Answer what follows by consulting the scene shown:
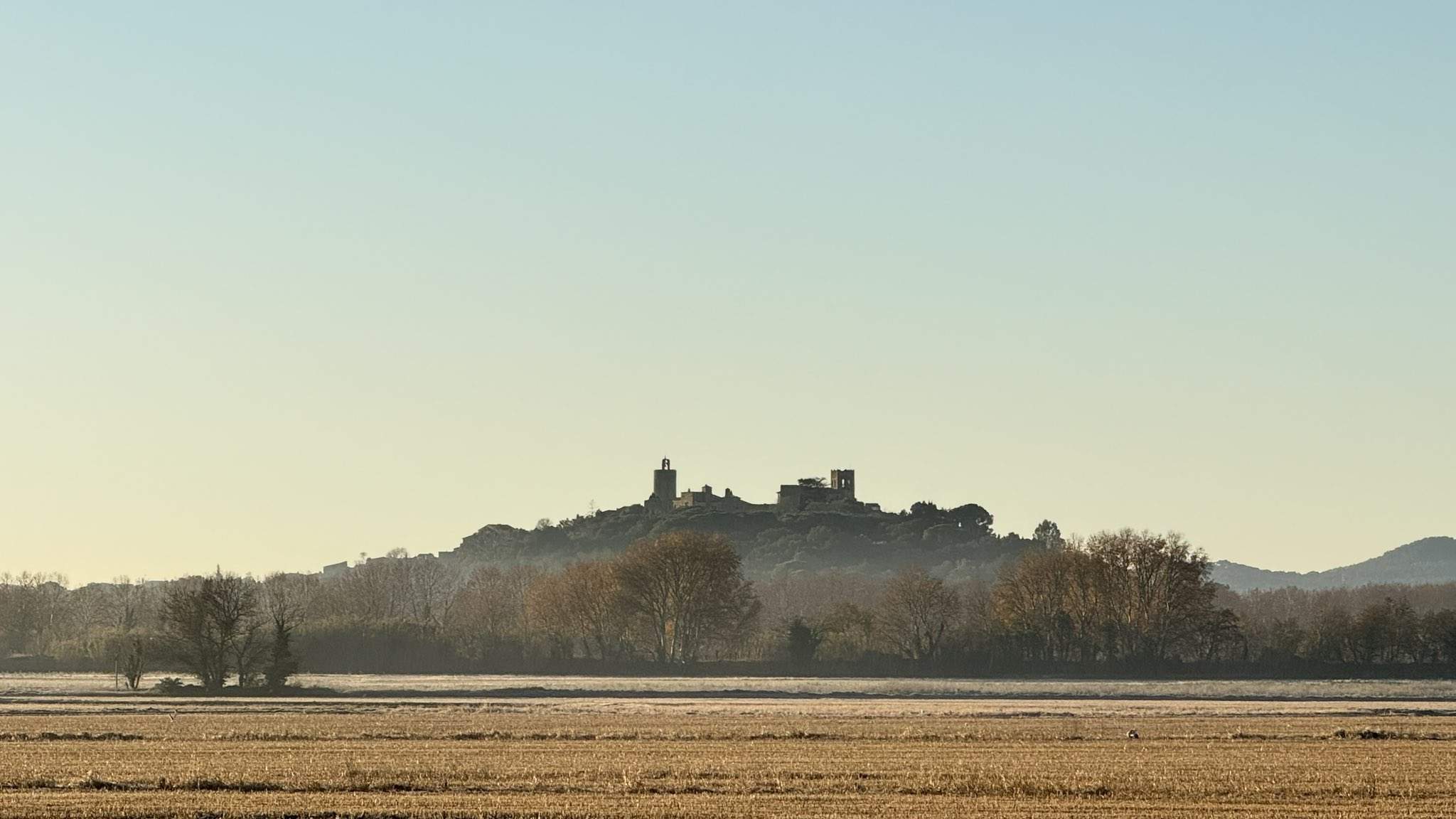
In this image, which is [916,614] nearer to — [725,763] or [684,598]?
[684,598]

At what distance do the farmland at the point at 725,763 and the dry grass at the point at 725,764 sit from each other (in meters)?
0.12

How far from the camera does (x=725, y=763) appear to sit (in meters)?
42.1

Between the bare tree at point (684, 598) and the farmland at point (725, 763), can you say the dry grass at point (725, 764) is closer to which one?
the farmland at point (725, 763)

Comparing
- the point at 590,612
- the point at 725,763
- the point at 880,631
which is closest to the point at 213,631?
the point at 590,612

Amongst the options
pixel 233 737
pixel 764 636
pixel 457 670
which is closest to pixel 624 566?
pixel 764 636

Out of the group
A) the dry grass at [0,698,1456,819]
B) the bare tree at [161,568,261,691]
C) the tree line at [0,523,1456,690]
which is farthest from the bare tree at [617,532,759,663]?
the dry grass at [0,698,1456,819]

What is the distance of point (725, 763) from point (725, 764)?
17.4 inches

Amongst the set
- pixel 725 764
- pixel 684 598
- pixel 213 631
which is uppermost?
pixel 684 598

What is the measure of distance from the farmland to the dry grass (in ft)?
0.38

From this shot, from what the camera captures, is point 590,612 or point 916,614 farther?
point 590,612

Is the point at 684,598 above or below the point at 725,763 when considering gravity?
above

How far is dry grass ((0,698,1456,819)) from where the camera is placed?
33719 millimetres

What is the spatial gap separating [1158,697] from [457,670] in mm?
53375

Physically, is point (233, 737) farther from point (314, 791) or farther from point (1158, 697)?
point (1158, 697)
